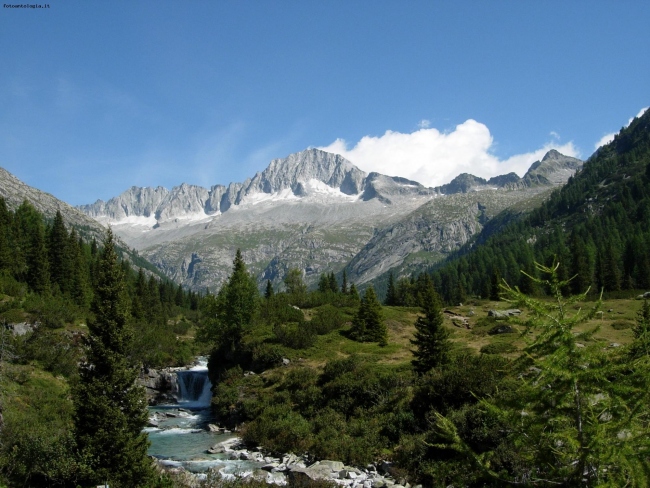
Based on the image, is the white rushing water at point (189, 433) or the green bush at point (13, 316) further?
the green bush at point (13, 316)

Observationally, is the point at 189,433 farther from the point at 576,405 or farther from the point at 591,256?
the point at 591,256

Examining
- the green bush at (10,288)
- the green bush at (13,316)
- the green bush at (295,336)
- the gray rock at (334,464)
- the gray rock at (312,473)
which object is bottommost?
the gray rock at (334,464)

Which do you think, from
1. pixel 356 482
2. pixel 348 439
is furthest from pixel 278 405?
pixel 356 482

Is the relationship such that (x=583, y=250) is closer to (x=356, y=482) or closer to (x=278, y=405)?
(x=278, y=405)

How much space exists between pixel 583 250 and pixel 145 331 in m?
117

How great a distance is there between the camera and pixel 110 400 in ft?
76.3

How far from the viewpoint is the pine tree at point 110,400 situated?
22391mm

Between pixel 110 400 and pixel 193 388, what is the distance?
44957 mm

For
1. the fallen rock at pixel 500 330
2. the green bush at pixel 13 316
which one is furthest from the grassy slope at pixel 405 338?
the green bush at pixel 13 316

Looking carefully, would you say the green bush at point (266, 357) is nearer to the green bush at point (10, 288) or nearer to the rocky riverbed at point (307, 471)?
the rocky riverbed at point (307, 471)

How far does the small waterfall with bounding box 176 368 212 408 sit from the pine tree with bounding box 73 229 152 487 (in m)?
40.4

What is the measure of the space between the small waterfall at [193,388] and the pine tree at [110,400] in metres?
40.4

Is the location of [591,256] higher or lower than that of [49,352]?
higher

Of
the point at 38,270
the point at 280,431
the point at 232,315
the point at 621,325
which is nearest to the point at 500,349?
the point at 621,325
